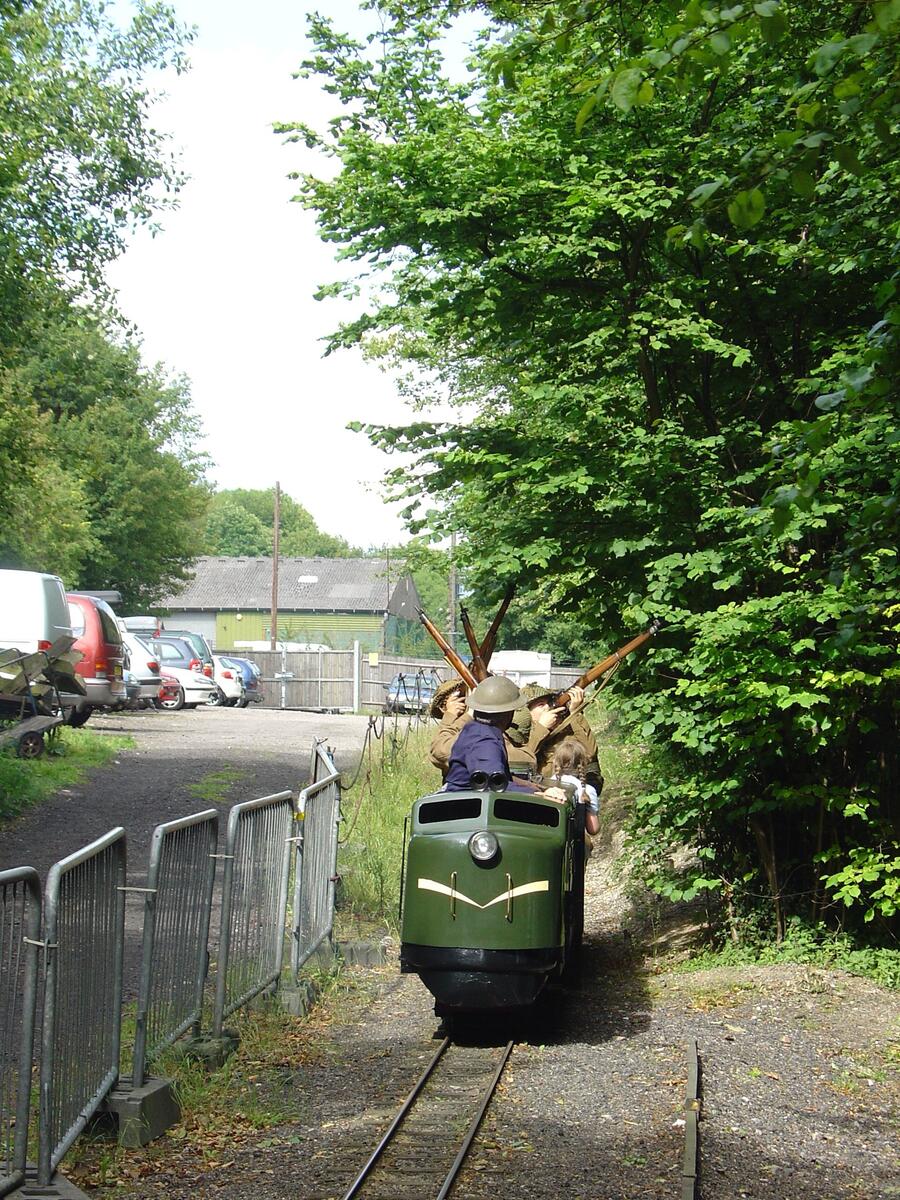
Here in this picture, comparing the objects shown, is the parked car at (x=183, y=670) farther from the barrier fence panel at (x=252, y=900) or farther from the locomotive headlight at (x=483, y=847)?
the locomotive headlight at (x=483, y=847)

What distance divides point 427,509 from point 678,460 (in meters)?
2.23

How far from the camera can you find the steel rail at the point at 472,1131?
6200 millimetres

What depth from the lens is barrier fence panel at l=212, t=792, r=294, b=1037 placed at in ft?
Result: 26.8

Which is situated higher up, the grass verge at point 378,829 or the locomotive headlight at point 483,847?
the locomotive headlight at point 483,847

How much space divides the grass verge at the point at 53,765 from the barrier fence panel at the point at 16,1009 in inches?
449

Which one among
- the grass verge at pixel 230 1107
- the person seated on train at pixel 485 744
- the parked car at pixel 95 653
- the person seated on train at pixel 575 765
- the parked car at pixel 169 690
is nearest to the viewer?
the grass verge at pixel 230 1107

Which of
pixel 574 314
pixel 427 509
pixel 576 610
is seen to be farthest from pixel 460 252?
pixel 576 610

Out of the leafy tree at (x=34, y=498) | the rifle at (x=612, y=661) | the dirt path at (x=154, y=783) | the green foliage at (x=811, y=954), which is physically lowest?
the green foliage at (x=811, y=954)

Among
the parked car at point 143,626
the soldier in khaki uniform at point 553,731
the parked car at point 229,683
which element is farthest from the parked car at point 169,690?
the soldier in khaki uniform at point 553,731

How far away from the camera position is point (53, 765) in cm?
2003

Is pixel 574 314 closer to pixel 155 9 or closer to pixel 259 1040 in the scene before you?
pixel 259 1040

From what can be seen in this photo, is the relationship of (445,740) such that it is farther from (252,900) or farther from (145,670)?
(145,670)

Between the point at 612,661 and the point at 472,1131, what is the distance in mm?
4672

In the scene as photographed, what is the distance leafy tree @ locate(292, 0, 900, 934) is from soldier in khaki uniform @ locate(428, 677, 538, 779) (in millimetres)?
936
